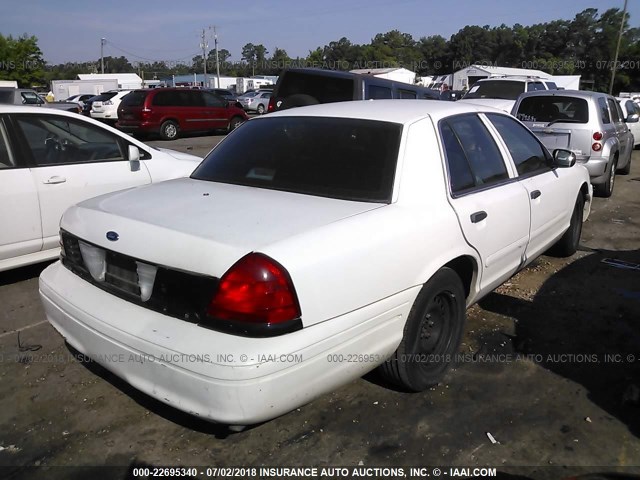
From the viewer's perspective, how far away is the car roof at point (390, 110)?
3.19 m

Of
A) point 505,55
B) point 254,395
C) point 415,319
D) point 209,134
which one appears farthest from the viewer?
point 505,55

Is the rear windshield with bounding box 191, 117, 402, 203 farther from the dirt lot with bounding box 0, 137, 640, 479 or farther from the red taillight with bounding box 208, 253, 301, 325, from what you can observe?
the dirt lot with bounding box 0, 137, 640, 479

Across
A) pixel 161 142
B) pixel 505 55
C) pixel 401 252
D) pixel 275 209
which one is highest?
pixel 505 55

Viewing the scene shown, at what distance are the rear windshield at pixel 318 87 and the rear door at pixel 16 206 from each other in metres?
5.81

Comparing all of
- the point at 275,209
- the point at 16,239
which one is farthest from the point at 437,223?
the point at 16,239

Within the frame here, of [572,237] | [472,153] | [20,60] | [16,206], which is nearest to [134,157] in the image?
[16,206]

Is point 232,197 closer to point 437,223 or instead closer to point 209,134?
point 437,223

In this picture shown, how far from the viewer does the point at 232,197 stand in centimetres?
289

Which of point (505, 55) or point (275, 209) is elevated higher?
point (505, 55)

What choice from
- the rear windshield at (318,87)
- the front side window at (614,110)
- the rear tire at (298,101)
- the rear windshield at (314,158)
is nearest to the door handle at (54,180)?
the rear windshield at (314,158)

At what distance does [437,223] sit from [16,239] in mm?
3512

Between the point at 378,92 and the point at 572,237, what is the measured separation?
17.0 ft

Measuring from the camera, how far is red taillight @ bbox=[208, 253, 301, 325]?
84.0 inches

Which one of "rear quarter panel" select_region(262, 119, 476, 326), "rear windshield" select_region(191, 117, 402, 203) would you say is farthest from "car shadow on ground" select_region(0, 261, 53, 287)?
"rear quarter panel" select_region(262, 119, 476, 326)
